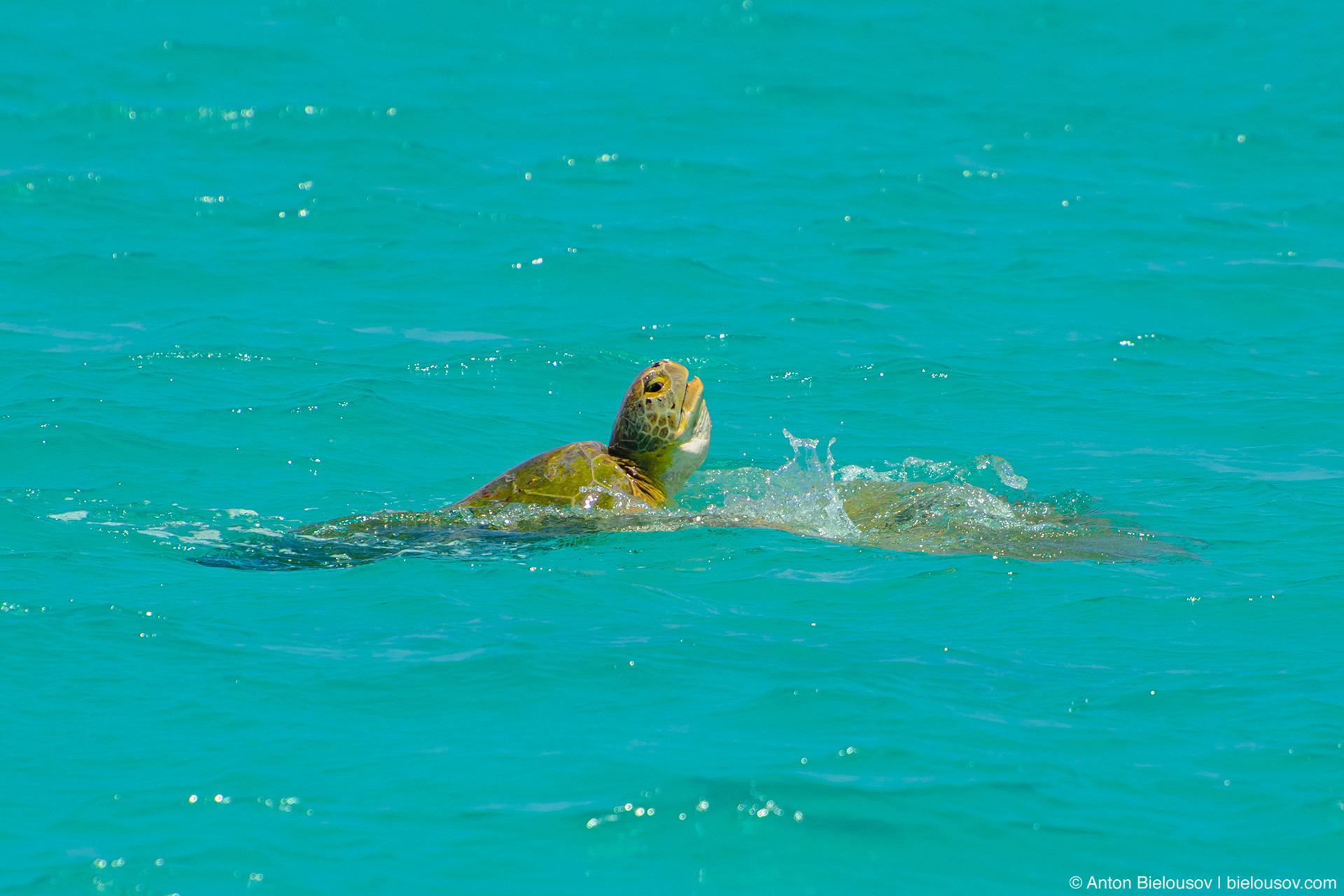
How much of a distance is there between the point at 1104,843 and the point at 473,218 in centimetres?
1116

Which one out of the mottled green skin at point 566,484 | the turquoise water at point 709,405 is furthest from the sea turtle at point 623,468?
the turquoise water at point 709,405

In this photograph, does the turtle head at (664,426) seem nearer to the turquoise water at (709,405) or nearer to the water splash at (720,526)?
the water splash at (720,526)

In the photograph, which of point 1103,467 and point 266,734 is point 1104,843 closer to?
point 266,734

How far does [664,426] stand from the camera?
7777mm

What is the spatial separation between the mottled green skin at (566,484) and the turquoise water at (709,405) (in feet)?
1.29

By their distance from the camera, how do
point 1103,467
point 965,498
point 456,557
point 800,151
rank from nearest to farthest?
point 456,557 < point 965,498 < point 1103,467 < point 800,151

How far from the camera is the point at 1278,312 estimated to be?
12422mm

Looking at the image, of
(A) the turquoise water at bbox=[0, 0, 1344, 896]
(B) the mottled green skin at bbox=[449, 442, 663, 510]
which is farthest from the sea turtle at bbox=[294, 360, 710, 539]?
(A) the turquoise water at bbox=[0, 0, 1344, 896]

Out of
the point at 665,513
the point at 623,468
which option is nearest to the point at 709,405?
the point at 623,468

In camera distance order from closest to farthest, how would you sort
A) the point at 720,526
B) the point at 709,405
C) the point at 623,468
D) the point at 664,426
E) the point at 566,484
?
the point at 720,526 < the point at 566,484 < the point at 664,426 < the point at 623,468 < the point at 709,405

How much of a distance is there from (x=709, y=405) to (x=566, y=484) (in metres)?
2.83

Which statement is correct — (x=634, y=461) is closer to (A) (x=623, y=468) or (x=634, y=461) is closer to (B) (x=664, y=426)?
(A) (x=623, y=468)

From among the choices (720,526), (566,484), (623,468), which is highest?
(623,468)

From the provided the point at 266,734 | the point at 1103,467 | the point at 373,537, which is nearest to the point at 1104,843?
the point at 266,734
